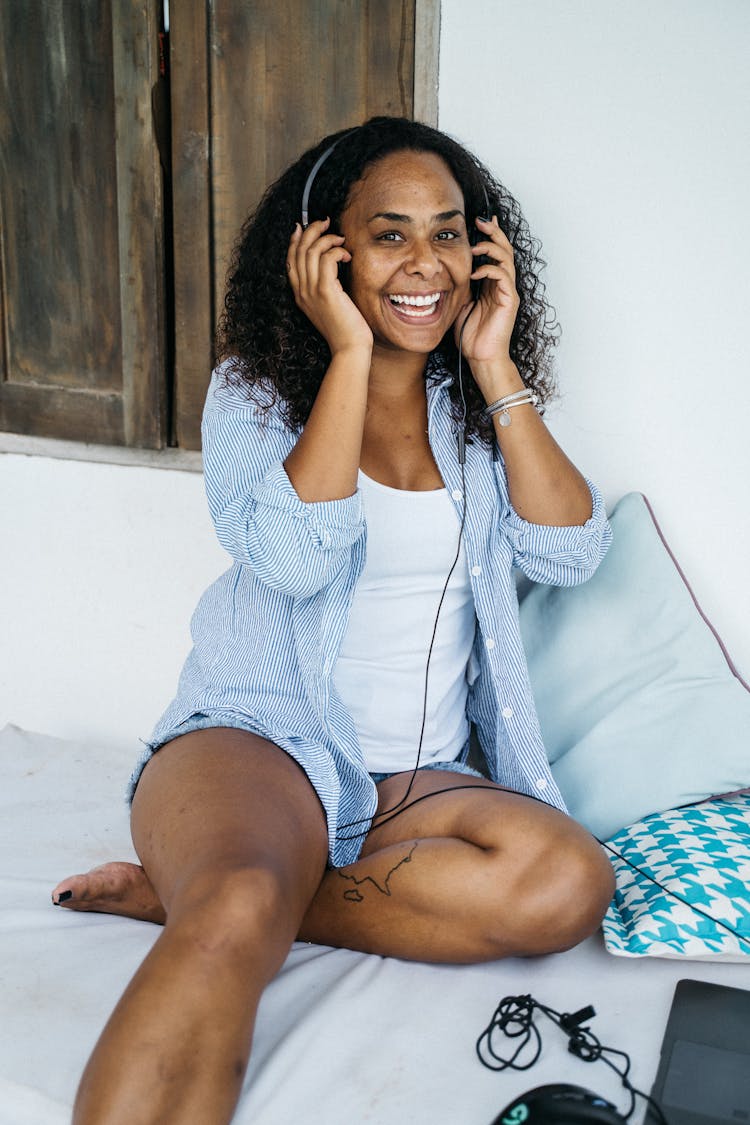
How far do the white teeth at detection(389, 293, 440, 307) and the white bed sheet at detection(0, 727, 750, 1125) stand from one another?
97 cm

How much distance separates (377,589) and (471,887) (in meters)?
0.48

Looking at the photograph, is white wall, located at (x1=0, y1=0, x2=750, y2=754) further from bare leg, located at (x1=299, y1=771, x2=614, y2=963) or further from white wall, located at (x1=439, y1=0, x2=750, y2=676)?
bare leg, located at (x1=299, y1=771, x2=614, y2=963)

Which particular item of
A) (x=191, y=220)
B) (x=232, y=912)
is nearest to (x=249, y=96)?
(x=191, y=220)

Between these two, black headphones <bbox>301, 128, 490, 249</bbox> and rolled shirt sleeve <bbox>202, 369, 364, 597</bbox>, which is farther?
black headphones <bbox>301, 128, 490, 249</bbox>

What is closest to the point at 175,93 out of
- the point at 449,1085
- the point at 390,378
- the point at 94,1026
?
the point at 390,378

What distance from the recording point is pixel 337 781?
1593 mm

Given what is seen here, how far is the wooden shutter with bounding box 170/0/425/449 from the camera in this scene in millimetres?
2088

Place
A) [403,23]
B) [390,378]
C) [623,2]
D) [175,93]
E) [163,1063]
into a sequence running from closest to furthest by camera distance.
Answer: [163,1063] < [390,378] < [623,2] < [403,23] < [175,93]

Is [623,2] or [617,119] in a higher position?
[623,2]

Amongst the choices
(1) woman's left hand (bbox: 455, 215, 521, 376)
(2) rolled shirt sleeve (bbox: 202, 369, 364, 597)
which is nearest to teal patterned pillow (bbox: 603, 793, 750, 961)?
(2) rolled shirt sleeve (bbox: 202, 369, 364, 597)

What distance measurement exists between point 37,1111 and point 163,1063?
283 mm

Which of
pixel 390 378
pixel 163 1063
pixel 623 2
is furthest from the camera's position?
pixel 623 2

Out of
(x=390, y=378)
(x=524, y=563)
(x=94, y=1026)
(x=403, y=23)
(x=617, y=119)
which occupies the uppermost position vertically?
(x=403, y=23)

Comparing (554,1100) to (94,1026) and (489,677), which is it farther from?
(489,677)
